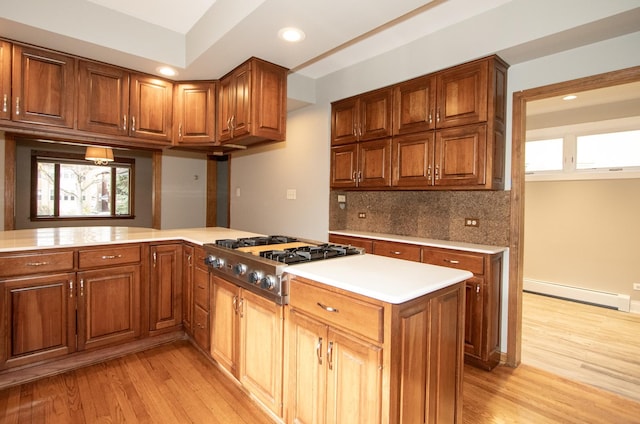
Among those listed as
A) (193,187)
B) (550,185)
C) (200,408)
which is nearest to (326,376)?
(200,408)

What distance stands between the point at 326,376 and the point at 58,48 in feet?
10.1

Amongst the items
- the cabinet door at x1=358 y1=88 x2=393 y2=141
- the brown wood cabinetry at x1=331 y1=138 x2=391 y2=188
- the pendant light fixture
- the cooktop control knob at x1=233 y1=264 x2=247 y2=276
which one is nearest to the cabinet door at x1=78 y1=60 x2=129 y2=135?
the cooktop control knob at x1=233 y1=264 x2=247 y2=276

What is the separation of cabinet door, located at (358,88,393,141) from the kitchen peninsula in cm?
174

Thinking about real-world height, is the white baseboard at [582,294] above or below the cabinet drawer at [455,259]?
below

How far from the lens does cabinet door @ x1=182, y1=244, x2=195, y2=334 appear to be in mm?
2789

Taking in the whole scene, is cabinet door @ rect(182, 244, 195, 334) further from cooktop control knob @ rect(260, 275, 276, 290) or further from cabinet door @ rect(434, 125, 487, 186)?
cabinet door @ rect(434, 125, 487, 186)

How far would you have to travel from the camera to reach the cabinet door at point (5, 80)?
7.77 feet

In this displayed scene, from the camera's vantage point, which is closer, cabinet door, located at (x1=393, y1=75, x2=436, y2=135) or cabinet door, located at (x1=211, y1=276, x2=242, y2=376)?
cabinet door, located at (x1=211, y1=276, x2=242, y2=376)

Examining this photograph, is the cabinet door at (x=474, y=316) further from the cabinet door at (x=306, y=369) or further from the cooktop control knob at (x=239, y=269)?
the cooktop control knob at (x=239, y=269)

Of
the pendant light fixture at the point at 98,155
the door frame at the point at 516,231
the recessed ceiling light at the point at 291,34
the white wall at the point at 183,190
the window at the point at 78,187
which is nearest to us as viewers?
the recessed ceiling light at the point at 291,34

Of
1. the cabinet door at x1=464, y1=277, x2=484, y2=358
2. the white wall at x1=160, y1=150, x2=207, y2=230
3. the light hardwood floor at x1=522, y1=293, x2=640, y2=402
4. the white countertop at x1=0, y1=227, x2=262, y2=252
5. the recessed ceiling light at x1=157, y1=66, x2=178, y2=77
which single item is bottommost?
the light hardwood floor at x1=522, y1=293, x2=640, y2=402

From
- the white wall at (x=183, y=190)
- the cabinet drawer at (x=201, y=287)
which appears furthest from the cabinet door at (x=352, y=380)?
the white wall at (x=183, y=190)

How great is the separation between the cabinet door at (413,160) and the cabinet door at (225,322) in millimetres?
1853

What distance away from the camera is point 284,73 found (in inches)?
113
